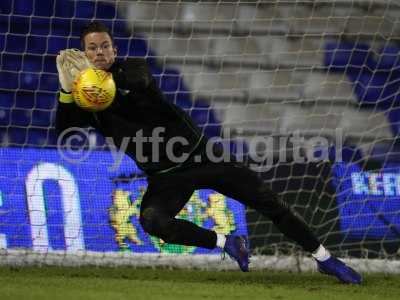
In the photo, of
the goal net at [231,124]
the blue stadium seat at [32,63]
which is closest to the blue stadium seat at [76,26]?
the goal net at [231,124]

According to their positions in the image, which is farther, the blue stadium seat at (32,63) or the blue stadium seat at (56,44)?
the blue stadium seat at (56,44)

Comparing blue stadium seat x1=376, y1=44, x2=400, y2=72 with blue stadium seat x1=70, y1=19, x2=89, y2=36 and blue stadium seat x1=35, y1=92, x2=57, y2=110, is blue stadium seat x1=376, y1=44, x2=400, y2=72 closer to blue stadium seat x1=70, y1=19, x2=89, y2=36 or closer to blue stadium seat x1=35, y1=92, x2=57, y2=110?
blue stadium seat x1=70, y1=19, x2=89, y2=36

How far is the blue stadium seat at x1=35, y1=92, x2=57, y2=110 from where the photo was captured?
23.7 feet

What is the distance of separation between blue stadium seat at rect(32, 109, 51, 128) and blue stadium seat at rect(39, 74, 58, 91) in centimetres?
26

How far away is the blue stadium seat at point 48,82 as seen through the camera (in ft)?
24.0

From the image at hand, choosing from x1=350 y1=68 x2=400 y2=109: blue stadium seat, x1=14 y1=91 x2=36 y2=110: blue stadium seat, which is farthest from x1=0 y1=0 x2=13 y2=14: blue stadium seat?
x1=350 y1=68 x2=400 y2=109: blue stadium seat

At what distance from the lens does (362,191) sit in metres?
6.24

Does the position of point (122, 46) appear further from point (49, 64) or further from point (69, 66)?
point (69, 66)

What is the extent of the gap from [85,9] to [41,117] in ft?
3.59

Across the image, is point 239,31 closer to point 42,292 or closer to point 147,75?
point 147,75

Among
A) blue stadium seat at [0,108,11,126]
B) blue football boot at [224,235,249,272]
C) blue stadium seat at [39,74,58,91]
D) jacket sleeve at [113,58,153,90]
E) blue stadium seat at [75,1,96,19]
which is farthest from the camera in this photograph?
blue stadium seat at [75,1,96,19]

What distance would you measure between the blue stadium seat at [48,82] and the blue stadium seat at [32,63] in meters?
0.10

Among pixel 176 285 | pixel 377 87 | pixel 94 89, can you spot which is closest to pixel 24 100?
pixel 176 285

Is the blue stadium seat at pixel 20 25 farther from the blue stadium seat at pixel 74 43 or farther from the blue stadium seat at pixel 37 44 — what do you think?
the blue stadium seat at pixel 74 43
